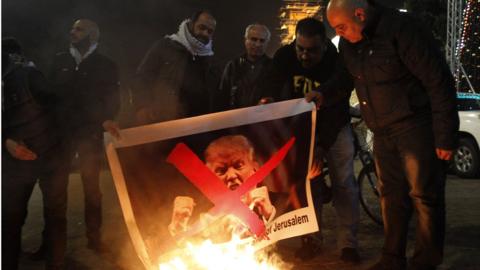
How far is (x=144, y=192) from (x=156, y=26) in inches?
498

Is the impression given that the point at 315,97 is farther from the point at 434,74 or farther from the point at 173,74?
the point at 173,74

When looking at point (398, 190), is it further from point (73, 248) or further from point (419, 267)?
point (73, 248)

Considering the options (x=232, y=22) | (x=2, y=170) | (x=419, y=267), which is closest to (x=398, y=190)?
(x=419, y=267)

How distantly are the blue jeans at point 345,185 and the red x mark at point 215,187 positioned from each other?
36.2 inches

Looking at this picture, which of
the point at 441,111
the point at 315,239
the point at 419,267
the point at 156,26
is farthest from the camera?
the point at 156,26

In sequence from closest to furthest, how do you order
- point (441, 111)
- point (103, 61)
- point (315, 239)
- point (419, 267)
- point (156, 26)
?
point (441, 111), point (419, 267), point (315, 239), point (103, 61), point (156, 26)

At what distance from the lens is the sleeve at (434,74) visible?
11.7ft

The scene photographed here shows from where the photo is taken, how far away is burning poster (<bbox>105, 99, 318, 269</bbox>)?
3.70m

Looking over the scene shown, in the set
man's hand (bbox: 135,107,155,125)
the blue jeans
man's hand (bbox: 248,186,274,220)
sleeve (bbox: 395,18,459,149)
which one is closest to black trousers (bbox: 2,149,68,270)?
man's hand (bbox: 135,107,155,125)

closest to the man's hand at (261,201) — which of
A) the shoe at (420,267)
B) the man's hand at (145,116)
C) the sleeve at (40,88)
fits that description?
the shoe at (420,267)

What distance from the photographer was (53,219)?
398 cm

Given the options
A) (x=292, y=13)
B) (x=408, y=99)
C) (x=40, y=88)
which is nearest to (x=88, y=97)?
(x=40, y=88)

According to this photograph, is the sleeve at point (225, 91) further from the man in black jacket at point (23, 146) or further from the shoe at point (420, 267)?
the shoe at point (420, 267)

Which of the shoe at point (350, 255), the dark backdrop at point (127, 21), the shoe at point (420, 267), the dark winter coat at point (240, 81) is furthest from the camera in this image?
the dark backdrop at point (127, 21)
